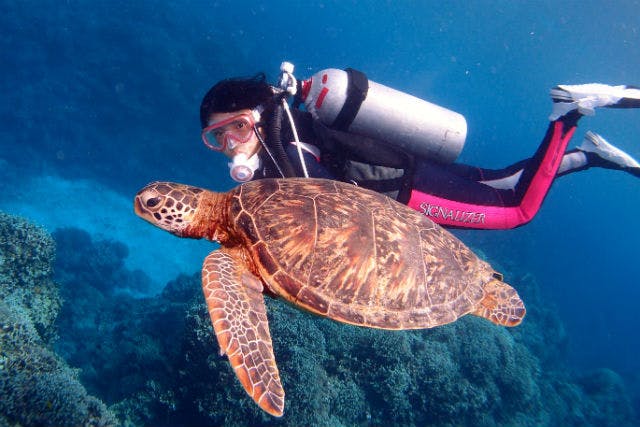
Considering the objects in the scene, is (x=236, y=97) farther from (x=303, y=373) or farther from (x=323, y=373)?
(x=323, y=373)

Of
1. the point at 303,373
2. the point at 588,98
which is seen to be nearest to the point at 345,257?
the point at 303,373

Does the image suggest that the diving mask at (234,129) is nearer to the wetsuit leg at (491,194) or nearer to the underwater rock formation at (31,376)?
the wetsuit leg at (491,194)

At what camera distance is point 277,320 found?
5945 mm

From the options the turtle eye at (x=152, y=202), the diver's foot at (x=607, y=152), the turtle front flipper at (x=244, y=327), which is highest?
the diver's foot at (x=607, y=152)

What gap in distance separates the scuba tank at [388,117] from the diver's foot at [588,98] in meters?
1.70

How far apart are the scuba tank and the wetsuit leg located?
36 centimetres

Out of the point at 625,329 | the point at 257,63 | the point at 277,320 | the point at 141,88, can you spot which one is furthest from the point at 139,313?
the point at 625,329

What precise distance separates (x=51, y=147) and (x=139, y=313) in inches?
533

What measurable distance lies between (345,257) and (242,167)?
161cm

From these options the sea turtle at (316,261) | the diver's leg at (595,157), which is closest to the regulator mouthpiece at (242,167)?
the sea turtle at (316,261)

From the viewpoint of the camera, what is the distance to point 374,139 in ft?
12.0

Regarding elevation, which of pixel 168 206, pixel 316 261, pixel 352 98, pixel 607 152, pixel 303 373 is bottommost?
pixel 303 373

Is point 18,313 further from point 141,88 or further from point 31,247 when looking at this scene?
point 141,88

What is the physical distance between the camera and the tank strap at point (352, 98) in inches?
141
